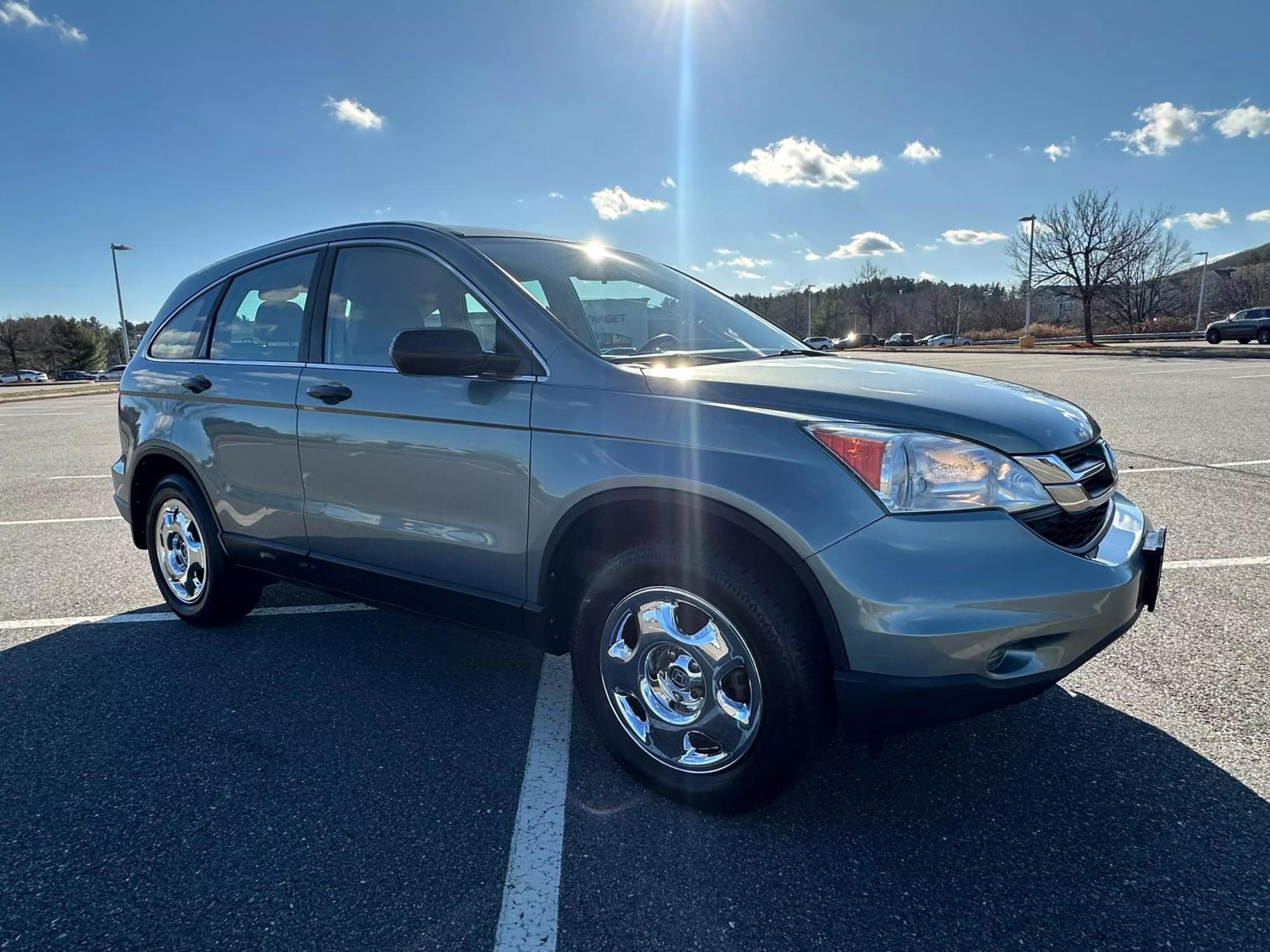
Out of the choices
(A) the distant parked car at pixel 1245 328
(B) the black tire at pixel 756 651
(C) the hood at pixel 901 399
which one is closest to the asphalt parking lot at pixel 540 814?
(B) the black tire at pixel 756 651

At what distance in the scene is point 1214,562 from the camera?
14.4ft

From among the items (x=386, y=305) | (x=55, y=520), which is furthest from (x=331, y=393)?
(x=55, y=520)

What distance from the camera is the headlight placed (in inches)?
77.6

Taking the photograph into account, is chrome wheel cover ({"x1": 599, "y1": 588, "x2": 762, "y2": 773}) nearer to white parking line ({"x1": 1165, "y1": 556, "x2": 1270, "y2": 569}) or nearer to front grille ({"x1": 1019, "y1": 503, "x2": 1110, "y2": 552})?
front grille ({"x1": 1019, "y1": 503, "x2": 1110, "y2": 552})

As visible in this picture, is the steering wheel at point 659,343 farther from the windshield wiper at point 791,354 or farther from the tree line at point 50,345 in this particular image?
the tree line at point 50,345

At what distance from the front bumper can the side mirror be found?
1.24 m

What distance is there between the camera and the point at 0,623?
4125mm

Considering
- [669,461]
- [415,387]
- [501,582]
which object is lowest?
[501,582]

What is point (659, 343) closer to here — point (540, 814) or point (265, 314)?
point (540, 814)

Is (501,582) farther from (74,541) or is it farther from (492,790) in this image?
(74,541)

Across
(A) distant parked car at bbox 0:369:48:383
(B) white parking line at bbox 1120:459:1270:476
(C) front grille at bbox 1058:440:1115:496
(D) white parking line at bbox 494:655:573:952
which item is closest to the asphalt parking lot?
(D) white parking line at bbox 494:655:573:952

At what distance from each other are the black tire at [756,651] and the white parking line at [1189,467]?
5967 millimetres

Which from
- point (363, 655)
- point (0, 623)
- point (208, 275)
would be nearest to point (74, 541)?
point (0, 623)

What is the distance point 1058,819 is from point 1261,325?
142ft
